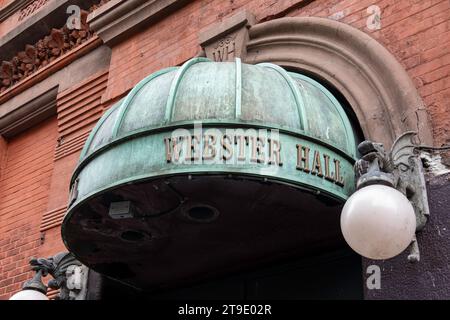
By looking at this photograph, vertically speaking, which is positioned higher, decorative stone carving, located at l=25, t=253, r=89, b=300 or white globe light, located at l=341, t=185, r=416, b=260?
decorative stone carving, located at l=25, t=253, r=89, b=300

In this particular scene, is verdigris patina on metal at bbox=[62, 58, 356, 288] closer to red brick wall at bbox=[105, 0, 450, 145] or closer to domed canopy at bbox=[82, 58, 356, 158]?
domed canopy at bbox=[82, 58, 356, 158]

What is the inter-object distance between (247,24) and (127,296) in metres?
2.99

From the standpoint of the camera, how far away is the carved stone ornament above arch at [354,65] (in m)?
5.14

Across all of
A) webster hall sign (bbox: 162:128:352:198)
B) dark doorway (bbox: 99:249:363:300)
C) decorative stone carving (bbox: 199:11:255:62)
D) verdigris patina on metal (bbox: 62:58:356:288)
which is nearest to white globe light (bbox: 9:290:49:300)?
verdigris patina on metal (bbox: 62:58:356:288)

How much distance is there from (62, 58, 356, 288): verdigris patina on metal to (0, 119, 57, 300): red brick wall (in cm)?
275

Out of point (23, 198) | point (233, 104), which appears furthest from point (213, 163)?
point (23, 198)

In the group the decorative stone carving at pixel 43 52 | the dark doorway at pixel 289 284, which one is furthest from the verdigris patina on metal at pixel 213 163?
the decorative stone carving at pixel 43 52

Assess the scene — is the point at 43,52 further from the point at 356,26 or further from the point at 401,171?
the point at 401,171

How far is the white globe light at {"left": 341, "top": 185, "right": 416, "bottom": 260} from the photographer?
375cm

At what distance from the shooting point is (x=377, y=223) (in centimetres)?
374

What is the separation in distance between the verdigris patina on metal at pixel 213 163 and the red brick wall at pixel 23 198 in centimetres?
275

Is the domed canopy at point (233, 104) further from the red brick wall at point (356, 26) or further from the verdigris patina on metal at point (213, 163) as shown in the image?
the red brick wall at point (356, 26)
